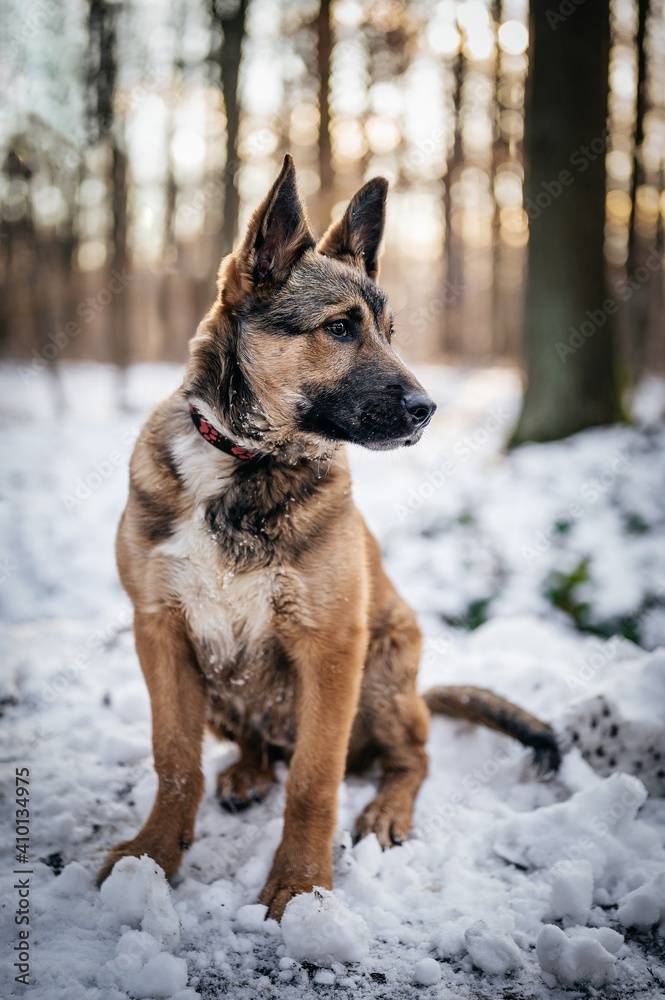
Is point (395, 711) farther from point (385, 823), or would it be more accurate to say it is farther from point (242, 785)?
point (242, 785)

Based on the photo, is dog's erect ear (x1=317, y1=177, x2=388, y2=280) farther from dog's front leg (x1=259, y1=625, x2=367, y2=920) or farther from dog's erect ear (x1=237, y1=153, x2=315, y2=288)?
dog's front leg (x1=259, y1=625, x2=367, y2=920)

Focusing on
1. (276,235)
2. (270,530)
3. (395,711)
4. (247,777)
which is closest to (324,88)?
(276,235)

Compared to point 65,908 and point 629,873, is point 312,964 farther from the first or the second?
point 629,873

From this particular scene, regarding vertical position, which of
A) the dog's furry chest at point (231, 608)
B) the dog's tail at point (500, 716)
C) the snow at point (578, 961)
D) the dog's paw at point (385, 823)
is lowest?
the dog's paw at point (385, 823)

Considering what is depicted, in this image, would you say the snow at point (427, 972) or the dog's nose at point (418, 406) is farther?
the dog's nose at point (418, 406)

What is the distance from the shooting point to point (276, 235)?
2941 millimetres

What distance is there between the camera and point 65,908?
2439 millimetres

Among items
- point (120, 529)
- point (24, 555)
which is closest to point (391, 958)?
point (120, 529)

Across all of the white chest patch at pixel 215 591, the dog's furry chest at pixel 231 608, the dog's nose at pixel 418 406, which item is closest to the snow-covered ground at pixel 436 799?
the dog's furry chest at pixel 231 608

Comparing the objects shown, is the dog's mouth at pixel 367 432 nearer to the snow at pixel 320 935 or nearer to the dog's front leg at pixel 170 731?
the dog's front leg at pixel 170 731

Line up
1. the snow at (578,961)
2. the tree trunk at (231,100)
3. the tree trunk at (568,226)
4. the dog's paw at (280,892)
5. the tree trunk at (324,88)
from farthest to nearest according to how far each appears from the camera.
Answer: the tree trunk at (324,88)
the tree trunk at (231,100)
the tree trunk at (568,226)
the dog's paw at (280,892)
the snow at (578,961)

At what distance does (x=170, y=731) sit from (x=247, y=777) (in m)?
0.67

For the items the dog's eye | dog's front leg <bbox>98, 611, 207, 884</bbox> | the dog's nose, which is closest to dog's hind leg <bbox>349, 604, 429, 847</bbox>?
dog's front leg <bbox>98, 611, 207, 884</bbox>

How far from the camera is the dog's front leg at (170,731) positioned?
110 inches
